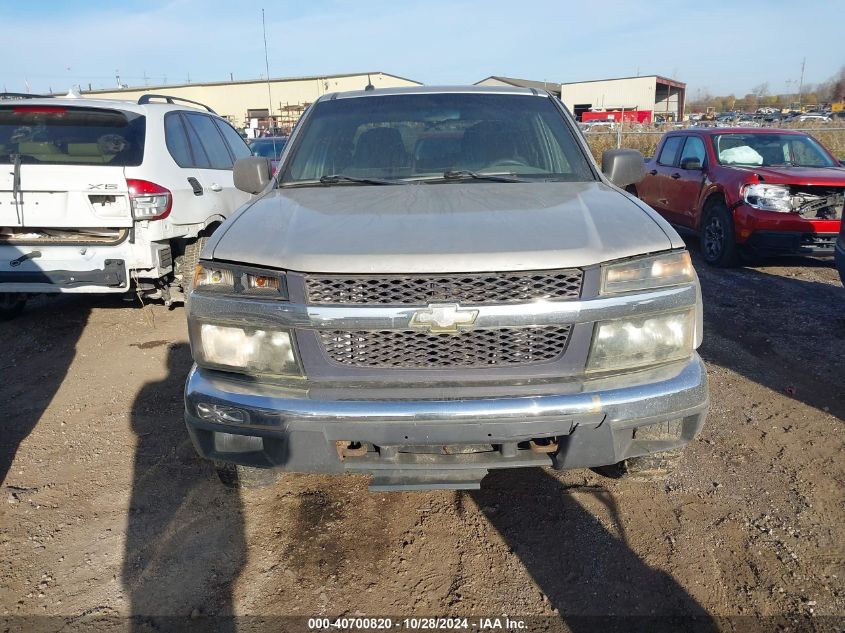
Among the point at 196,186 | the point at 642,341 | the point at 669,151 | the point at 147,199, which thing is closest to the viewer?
the point at 642,341

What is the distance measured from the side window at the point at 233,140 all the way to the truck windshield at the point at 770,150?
595cm

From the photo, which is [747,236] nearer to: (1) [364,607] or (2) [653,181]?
(2) [653,181]

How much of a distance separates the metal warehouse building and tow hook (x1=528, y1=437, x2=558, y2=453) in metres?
49.1

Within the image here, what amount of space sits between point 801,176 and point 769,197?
1.32 feet

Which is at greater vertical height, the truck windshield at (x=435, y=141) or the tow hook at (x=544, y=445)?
the truck windshield at (x=435, y=141)

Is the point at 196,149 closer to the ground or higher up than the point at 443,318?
higher up

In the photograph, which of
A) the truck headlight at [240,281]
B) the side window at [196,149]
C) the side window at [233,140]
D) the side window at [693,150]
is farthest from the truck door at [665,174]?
the truck headlight at [240,281]

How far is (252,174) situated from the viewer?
3.68m

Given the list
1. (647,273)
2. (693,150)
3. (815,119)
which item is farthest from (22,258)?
(815,119)

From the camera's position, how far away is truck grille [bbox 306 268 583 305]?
7.35 feet

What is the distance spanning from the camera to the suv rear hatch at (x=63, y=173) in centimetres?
473

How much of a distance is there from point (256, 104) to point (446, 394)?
45.1m

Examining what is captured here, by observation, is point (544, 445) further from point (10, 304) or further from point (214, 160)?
point (10, 304)

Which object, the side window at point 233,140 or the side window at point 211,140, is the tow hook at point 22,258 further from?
the side window at point 233,140
